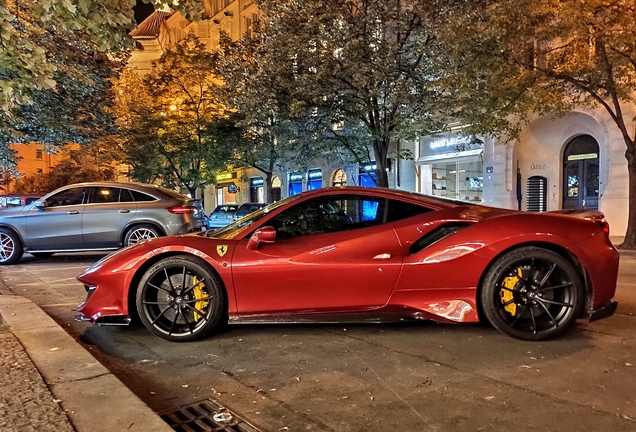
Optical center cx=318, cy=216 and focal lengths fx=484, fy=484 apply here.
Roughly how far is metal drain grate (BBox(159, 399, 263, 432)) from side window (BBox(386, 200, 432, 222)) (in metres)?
2.25

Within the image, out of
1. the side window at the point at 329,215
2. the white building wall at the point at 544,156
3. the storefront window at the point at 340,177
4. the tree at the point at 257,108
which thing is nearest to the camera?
the side window at the point at 329,215

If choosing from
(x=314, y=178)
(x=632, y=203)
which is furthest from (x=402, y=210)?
(x=314, y=178)

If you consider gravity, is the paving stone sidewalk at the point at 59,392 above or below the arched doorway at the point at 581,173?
below

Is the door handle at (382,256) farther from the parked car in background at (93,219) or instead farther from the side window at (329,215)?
the parked car in background at (93,219)

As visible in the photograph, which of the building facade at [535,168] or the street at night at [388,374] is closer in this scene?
the street at night at [388,374]

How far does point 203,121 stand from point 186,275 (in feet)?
71.9

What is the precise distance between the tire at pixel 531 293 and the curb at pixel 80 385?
2.86 metres

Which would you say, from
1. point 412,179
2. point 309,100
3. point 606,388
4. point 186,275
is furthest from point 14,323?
point 412,179

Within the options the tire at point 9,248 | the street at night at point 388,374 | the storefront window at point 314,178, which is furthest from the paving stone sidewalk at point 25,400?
the storefront window at point 314,178

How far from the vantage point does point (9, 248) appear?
10.1m

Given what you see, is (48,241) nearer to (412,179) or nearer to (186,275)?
(186,275)

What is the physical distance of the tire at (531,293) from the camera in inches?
162

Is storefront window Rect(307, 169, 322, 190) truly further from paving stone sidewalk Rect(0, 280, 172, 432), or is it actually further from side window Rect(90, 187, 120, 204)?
paving stone sidewalk Rect(0, 280, 172, 432)

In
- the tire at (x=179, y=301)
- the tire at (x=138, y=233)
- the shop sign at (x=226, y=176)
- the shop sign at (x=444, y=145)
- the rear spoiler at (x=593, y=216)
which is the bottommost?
the tire at (x=179, y=301)
